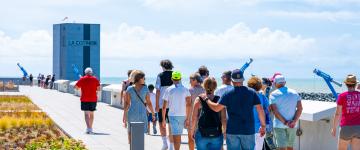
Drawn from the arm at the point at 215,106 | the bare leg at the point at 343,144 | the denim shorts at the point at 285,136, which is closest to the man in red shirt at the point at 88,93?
the denim shorts at the point at 285,136

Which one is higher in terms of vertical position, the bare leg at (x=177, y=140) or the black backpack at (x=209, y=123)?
the black backpack at (x=209, y=123)

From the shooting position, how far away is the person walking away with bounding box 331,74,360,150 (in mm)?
11398

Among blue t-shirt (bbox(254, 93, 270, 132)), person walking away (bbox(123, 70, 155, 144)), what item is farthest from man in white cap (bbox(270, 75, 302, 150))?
person walking away (bbox(123, 70, 155, 144))

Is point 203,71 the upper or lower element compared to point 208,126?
upper

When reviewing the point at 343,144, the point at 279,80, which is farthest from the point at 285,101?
the point at 343,144

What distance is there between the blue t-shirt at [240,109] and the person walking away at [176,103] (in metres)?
2.44

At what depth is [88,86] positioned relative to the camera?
18047mm

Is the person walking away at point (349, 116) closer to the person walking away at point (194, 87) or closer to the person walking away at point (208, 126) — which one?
the person walking away at point (208, 126)

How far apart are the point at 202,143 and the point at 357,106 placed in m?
2.68

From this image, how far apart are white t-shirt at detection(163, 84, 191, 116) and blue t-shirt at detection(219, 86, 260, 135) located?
8.52 feet

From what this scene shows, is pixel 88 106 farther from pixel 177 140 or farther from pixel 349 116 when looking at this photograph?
pixel 349 116

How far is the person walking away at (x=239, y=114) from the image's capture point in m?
9.80

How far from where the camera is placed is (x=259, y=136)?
11289mm

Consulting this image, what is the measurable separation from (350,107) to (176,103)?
2890 mm
